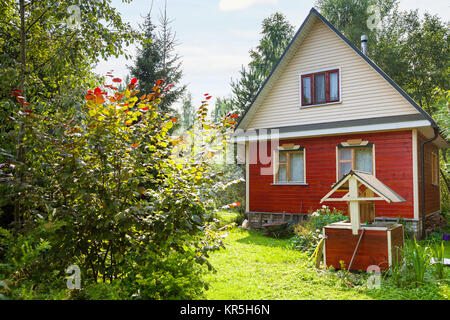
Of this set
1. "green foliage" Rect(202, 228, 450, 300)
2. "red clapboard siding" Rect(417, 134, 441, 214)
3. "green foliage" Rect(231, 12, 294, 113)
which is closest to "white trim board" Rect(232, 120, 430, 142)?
"red clapboard siding" Rect(417, 134, 441, 214)

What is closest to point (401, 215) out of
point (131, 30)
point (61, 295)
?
point (131, 30)

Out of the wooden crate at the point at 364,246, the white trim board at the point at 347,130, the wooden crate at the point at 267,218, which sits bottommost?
the wooden crate at the point at 267,218

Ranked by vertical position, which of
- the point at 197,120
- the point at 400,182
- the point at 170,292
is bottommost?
the point at 170,292

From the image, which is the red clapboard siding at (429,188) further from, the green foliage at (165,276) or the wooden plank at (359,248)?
the green foliage at (165,276)

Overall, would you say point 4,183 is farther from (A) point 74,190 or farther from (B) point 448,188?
(B) point 448,188

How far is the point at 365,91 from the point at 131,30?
25.7 ft

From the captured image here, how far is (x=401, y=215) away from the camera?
959 centimetres

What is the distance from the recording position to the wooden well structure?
5.42m

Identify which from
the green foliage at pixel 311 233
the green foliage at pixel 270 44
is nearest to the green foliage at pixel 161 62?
the green foliage at pixel 270 44

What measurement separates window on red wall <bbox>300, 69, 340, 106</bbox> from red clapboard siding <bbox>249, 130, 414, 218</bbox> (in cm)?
141

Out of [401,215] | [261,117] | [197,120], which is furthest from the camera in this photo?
[261,117]

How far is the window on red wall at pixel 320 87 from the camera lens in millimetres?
11250

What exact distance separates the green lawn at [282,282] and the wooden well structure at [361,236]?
40cm

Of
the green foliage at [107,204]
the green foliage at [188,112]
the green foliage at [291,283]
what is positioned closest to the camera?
the green foliage at [107,204]
